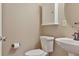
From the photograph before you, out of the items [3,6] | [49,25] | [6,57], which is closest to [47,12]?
[49,25]

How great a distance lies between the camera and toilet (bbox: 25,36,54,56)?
1825 mm

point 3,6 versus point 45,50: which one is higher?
point 3,6

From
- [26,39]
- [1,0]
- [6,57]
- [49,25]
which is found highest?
[1,0]

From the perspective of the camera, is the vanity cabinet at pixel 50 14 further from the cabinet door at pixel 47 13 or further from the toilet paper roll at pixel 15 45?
the toilet paper roll at pixel 15 45

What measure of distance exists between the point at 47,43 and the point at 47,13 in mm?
331

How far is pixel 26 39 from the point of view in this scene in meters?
1.88

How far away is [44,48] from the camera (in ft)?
6.09

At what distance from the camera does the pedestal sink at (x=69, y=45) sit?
5.67ft

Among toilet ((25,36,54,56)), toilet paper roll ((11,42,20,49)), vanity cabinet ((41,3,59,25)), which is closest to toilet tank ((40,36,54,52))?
toilet ((25,36,54,56))

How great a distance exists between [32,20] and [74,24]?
1.50 feet

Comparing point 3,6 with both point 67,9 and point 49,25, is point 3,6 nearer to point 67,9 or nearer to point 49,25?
point 49,25

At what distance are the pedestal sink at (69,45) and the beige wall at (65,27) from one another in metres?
0.05

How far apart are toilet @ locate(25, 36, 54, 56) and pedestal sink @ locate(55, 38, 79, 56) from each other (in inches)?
3.4

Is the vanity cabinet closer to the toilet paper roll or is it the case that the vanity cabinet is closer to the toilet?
the toilet
